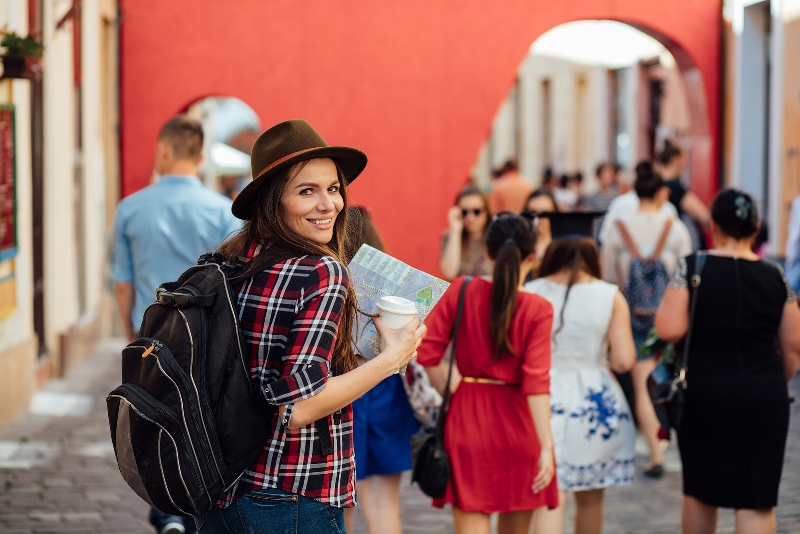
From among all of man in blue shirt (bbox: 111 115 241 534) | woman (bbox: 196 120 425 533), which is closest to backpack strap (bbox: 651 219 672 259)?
man in blue shirt (bbox: 111 115 241 534)

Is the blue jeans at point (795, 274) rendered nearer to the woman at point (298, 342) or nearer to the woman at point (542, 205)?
the woman at point (542, 205)

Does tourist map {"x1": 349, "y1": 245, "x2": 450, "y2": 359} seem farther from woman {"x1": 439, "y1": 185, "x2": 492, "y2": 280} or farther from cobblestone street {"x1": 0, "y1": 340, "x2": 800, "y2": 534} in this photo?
woman {"x1": 439, "y1": 185, "x2": 492, "y2": 280}

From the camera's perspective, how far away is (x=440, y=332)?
4.57m

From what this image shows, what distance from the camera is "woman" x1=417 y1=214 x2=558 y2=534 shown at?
4430 millimetres

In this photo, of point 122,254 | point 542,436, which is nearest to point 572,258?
point 542,436

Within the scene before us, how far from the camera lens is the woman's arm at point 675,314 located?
4.88 meters

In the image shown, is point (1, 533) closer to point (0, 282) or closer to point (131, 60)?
point (0, 282)

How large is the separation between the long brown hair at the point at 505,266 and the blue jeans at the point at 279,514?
1808 mm

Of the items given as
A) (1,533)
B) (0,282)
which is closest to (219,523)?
(1,533)

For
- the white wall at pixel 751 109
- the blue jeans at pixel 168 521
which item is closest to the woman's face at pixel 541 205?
the blue jeans at pixel 168 521

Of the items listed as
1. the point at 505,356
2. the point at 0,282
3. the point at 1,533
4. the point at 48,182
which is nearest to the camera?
the point at 505,356

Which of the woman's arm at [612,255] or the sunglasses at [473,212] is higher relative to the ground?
the sunglasses at [473,212]

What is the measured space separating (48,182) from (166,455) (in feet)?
27.7

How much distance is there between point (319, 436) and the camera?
2695 mm
